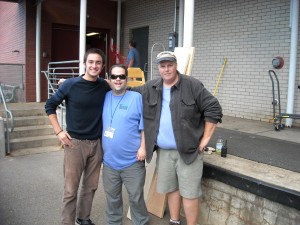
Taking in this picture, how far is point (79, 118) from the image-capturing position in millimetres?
2854

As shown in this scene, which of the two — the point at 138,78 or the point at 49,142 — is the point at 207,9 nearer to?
the point at 138,78

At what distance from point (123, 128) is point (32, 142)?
4.07 m

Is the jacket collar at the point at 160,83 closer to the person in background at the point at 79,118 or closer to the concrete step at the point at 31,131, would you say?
the person in background at the point at 79,118

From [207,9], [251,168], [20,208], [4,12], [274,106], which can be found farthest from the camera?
[4,12]

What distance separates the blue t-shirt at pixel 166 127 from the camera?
2711 mm

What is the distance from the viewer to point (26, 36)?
8.91 m

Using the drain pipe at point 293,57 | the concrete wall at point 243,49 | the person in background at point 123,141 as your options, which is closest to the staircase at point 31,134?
the person in background at point 123,141

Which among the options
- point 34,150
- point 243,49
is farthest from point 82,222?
point 243,49

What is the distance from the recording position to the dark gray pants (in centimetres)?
283

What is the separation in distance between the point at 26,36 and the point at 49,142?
154 inches

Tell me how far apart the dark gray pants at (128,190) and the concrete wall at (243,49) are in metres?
4.35

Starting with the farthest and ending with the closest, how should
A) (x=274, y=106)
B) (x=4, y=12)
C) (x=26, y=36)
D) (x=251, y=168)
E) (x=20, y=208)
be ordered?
(x=4, y=12) → (x=26, y=36) → (x=274, y=106) → (x=20, y=208) → (x=251, y=168)

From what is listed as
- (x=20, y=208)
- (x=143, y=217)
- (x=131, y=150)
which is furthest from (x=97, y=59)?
(x=20, y=208)

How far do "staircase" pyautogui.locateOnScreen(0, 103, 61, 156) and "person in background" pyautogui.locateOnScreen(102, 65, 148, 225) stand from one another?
3629mm
